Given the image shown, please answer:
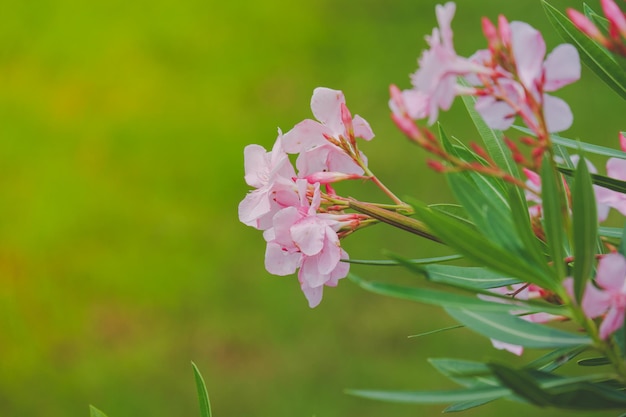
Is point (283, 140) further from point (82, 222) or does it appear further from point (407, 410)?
point (82, 222)

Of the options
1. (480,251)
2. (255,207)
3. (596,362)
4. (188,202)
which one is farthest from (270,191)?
(188,202)

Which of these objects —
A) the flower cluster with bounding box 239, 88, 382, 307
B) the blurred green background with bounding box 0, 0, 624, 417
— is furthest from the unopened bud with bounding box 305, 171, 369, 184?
the blurred green background with bounding box 0, 0, 624, 417

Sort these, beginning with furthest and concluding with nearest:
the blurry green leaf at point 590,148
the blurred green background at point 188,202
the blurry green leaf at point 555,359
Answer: the blurred green background at point 188,202
the blurry green leaf at point 590,148
the blurry green leaf at point 555,359

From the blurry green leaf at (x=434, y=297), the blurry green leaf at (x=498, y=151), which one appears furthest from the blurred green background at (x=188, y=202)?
the blurry green leaf at (x=434, y=297)

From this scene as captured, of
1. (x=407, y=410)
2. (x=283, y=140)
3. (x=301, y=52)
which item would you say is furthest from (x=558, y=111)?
(x=301, y=52)

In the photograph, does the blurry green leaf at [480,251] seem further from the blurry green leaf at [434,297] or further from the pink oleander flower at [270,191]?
the pink oleander flower at [270,191]

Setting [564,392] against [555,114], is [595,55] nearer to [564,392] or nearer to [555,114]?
[555,114]
